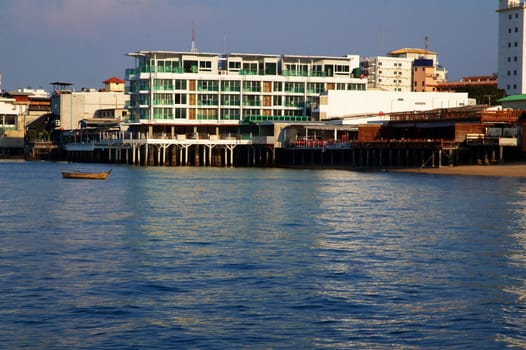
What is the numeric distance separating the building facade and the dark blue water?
73.1m

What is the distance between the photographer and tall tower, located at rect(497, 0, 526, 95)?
6604 inches

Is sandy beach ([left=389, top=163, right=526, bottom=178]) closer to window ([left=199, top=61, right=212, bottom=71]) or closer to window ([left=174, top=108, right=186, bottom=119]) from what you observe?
window ([left=174, top=108, right=186, bottom=119])

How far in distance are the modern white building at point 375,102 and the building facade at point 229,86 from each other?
2.82m

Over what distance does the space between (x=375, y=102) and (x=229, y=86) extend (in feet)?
70.6

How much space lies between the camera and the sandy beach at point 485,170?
3531 inches

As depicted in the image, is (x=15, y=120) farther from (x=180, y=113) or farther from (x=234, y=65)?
(x=234, y=65)

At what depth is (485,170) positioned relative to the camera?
92.3m

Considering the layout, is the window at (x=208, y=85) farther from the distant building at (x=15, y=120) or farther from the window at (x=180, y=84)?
the distant building at (x=15, y=120)

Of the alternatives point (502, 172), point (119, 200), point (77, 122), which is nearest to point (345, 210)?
point (119, 200)

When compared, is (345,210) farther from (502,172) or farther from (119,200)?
(502,172)

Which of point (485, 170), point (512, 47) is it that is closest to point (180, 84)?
point (485, 170)

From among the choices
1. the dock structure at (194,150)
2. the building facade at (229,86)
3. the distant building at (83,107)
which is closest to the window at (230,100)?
the building facade at (229,86)

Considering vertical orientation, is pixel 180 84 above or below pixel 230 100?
above

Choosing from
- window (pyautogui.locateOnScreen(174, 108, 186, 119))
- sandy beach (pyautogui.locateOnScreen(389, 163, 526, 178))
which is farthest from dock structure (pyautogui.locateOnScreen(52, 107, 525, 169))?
sandy beach (pyautogui.locateOnScreen(389, 163, 526, 178))
